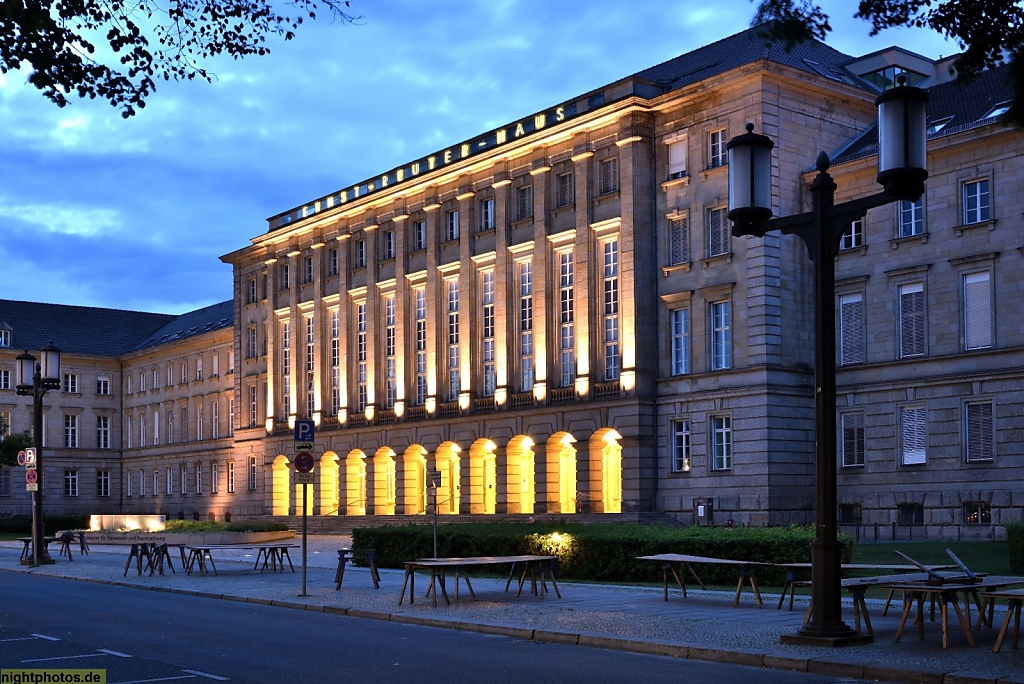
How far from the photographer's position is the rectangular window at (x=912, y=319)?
44562 millimetres

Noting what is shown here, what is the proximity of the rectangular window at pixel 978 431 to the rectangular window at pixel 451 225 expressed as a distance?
27.1 meters

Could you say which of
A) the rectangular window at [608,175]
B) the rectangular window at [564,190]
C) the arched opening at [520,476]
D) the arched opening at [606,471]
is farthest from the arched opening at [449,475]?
the rectangular window at [608,175]

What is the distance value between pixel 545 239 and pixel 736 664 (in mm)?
41456

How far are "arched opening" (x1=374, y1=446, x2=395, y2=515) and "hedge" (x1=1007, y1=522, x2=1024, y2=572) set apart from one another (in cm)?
4278

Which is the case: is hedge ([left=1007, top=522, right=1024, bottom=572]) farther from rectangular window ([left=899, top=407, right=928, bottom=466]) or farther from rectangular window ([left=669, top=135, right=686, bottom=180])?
rectangular window ([left=669, top=135, right=686, bottom=180])

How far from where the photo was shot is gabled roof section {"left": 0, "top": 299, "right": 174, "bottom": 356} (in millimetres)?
106625

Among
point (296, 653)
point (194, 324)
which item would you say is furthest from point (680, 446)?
point (194, 324)

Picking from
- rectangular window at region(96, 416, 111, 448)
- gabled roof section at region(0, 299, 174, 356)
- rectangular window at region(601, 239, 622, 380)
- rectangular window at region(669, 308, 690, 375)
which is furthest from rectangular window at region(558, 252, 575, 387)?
rectangular window at region(96, 416, 111, 448)

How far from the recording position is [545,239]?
56.0 meters

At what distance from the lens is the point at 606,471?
183ft

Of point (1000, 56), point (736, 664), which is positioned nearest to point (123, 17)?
point (1000, 56)

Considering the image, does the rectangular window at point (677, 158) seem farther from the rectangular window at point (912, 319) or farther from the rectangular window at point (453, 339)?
the rectangular window at point (453, 339)

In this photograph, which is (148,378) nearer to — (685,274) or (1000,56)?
(685,274)

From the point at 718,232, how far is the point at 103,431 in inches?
2867
